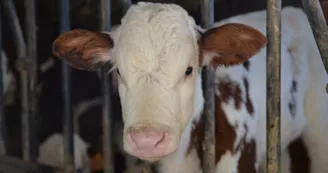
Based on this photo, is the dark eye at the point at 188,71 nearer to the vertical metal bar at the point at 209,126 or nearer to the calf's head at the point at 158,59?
the calf's head at the point at 158,59

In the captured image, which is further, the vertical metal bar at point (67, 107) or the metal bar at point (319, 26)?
the vertical metal bar at point (67, 107)

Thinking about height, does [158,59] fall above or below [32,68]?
above

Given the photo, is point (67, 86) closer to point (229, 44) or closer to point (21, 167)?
point (21, 167)

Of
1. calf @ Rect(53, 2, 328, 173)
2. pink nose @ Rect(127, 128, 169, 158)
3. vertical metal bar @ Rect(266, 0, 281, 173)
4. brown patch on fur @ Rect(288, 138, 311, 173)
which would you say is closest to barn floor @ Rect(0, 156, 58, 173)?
calf @ Rect(53, 2, 328, 173)

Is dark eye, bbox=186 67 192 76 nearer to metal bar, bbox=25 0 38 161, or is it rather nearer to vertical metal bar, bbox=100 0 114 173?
vertical metal bar, bbox=100 0 114 173

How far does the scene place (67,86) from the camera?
201 centimetres

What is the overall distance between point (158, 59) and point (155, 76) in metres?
0.05

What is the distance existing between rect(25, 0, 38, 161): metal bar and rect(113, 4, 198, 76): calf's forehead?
48cm

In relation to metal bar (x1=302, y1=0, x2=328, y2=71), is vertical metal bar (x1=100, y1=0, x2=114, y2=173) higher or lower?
lower

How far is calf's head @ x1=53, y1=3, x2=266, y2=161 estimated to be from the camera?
4.92 feet

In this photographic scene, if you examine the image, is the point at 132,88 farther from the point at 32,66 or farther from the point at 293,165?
the point at 293,165

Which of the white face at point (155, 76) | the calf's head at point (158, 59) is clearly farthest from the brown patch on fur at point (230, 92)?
the white face at point (155, 76)

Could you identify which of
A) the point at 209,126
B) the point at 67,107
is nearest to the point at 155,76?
the point at 209,126

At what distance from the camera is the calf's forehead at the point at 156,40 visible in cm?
160
